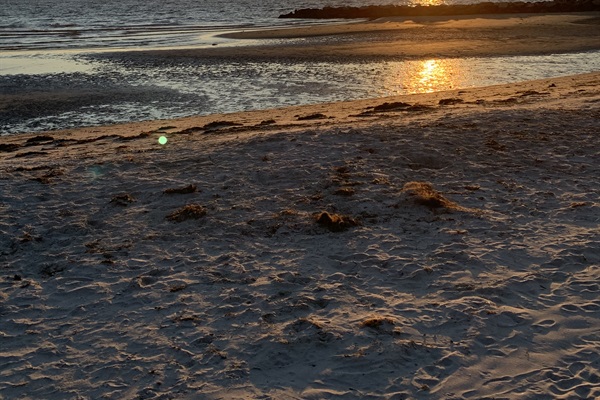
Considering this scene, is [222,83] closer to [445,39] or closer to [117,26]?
[445,39]

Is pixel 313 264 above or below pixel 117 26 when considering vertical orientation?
below

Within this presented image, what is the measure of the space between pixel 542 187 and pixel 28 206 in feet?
26.3

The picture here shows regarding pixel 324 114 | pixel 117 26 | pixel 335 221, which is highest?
pixel 117 26

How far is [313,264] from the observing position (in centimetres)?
767

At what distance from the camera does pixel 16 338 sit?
6.31m

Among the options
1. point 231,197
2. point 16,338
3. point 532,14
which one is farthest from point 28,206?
point 532,14

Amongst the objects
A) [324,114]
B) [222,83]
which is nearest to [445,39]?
[222,83]

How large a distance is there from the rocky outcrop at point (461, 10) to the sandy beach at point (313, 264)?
42435mm

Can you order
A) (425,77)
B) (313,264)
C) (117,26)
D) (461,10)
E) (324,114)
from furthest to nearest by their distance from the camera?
(461,10), (117,26), (425,77), (324,114), (313,264)

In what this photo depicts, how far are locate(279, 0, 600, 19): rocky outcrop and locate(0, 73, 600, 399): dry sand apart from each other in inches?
1678

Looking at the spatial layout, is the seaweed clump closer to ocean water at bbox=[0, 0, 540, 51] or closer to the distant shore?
the distant shore

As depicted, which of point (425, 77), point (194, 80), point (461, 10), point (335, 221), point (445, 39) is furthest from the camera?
point (461, 10)

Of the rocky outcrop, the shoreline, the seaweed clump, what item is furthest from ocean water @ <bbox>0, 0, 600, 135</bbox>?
the rocky outcrop

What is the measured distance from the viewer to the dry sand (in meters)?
5.62
